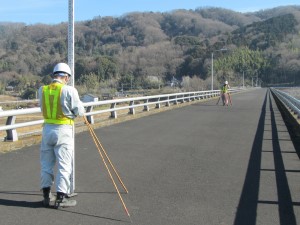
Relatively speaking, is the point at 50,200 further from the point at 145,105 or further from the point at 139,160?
the point at 145,105

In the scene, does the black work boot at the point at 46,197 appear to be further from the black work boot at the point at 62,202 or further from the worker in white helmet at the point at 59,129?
the black work boot at the point at 62,202

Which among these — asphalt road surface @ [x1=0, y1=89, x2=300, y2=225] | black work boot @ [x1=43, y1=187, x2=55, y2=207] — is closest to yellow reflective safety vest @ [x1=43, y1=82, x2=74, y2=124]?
black work boot @ [x1=43, y1=187, x2=55, y2=207]

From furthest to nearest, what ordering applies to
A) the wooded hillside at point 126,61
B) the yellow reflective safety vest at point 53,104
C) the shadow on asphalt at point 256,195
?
the wooded hillside at point 126,61, the yellow reflective safety vest at point 53,104, the shadow on asphalt at point 256,195

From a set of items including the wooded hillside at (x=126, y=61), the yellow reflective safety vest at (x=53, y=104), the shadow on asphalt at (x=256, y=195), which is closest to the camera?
the shadow on asphalt at (x=256, y=195)

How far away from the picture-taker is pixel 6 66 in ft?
423

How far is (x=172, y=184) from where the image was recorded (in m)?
6.90

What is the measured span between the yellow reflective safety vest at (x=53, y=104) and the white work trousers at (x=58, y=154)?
0.25ft

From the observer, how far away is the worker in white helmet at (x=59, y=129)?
5.48 metres

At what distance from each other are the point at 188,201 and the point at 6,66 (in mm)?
130841

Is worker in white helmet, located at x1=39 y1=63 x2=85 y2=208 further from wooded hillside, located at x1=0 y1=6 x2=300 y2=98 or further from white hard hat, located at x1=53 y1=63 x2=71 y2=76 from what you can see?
wooded hillside, located at x1=0 y1=6 x2=300 y2=98

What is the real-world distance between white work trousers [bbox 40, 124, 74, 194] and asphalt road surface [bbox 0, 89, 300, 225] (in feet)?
1.13

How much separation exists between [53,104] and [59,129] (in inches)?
12.6

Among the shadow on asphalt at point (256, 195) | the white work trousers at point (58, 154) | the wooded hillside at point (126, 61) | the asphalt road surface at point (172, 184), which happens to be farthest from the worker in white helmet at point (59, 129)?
the wooded hillside at point (126, 61)

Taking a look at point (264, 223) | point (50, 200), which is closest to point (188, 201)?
point (264, 223)
